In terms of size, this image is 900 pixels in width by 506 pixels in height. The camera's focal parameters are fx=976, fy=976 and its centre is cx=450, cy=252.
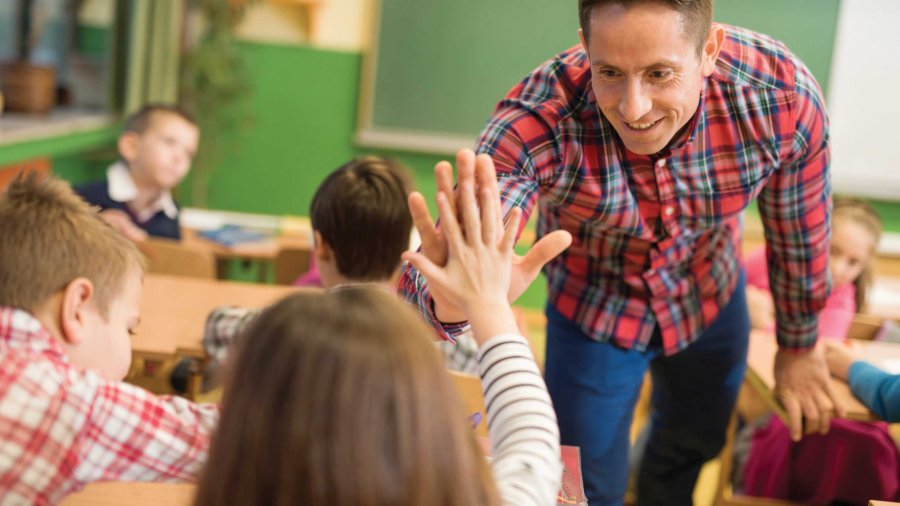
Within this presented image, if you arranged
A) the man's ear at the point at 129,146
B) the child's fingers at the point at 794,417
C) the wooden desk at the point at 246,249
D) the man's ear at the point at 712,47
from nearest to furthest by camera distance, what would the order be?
the man's ear at the point at 712,47, the child's fingers at the point at 794,417, the man's ear at the point at 129,146, the wooden desk at the point at 246,249

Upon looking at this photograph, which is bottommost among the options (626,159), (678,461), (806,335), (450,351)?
(678,461)

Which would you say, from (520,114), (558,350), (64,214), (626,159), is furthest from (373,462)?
(558,350)

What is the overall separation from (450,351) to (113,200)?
6.85ft

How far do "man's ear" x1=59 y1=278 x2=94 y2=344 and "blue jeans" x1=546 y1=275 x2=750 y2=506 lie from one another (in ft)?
3.61

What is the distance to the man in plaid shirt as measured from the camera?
156 centimetres

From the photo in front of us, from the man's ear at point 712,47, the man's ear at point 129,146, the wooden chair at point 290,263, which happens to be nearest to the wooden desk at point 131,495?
the man's ear at point 712,47

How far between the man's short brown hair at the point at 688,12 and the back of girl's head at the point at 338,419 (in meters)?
0.80

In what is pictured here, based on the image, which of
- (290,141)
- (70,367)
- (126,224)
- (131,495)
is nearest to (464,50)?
(290,141)

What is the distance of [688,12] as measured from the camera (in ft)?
5.01

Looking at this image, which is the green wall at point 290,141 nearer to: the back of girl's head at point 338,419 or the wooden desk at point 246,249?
the wooden desk at point 246,249

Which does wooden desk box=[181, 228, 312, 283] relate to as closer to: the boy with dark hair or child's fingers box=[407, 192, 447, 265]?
the boy with dark hair

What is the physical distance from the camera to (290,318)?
92 centimetres

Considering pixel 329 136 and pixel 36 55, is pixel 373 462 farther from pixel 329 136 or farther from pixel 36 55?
pixel 329 136

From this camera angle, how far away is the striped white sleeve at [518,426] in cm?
105
